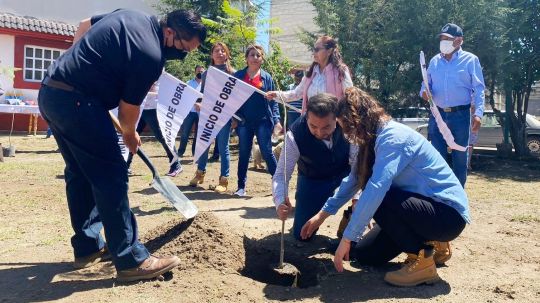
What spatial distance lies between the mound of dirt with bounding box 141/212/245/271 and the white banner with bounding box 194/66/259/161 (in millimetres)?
2190

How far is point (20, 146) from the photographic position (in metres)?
12.3

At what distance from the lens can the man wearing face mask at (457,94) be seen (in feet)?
17.7

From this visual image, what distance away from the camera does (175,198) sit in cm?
400

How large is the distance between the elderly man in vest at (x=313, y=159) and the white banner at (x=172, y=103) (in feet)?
9.38

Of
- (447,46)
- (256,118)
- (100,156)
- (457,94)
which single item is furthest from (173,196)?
(447,46)

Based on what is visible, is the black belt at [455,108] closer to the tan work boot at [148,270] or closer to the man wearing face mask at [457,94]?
the man wearing face mask at [457,94]

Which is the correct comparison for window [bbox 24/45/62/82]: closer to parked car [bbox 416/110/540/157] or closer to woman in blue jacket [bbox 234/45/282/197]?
parked car [bbox 416/110/540/157]

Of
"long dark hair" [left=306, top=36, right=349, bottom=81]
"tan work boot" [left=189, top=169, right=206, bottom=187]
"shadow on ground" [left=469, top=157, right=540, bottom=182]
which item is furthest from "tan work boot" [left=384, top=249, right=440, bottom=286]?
"shadow on ground" [left=469, top=157, right=540, bottom=182]

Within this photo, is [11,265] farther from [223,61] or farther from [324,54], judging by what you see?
[223,61]

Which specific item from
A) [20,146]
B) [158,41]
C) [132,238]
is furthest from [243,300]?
[20,146]

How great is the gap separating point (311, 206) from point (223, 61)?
9.94 ft

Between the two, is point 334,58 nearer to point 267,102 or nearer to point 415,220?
point 267,102

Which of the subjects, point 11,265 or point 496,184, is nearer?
point 11,265

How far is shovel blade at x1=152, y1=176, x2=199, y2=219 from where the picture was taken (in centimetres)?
388
